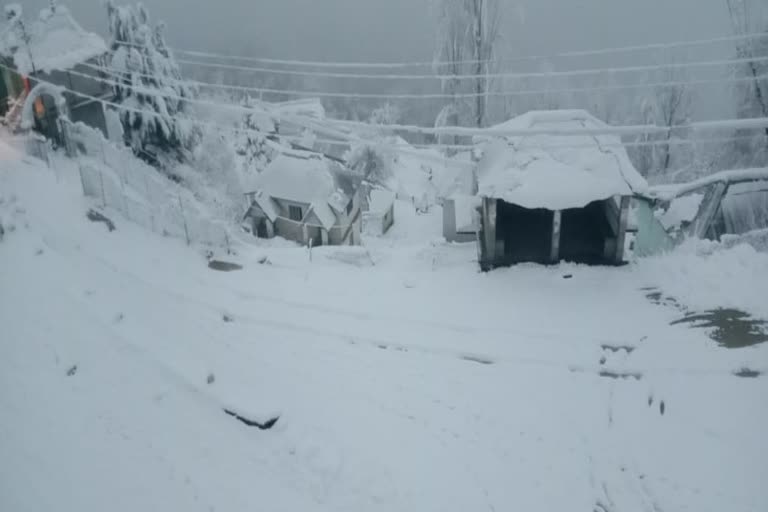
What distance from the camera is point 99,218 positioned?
16.8 metres

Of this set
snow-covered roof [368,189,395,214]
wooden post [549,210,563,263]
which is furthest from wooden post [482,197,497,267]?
snow-covered roof [368,189,395,214]

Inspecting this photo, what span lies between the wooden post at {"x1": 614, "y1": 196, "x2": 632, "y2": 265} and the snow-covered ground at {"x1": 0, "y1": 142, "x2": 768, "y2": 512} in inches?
22.2

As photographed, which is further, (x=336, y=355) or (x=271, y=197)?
(x=271, y=197)

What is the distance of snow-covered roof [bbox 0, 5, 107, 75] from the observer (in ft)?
86.9

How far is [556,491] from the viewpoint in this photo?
8703 millimetres

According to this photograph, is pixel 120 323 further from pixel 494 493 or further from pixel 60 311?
pixel 494 493

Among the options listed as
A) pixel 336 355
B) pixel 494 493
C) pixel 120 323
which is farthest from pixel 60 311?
pixel 494 493

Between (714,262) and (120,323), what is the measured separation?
14989 millimetres

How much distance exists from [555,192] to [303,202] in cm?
2103

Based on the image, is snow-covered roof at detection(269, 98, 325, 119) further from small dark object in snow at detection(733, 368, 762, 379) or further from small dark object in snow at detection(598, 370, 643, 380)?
small dark object in snow at detection(733, 368, 762, 379)

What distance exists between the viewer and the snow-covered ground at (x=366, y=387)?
841cm

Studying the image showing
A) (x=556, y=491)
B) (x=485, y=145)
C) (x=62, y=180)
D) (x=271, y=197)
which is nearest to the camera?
(x=556, y=491)

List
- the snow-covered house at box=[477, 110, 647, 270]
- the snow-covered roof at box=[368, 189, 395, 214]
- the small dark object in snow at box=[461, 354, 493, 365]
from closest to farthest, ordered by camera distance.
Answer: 1. the small dark object in snow at box=[461, 354, 493, 365]
2. the snow-covered house at box=[477, 110, 647, 270]
3. the snow-covered roof at box=[368, 189, 395, 214]

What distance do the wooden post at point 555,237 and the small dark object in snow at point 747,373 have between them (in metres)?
6.00
